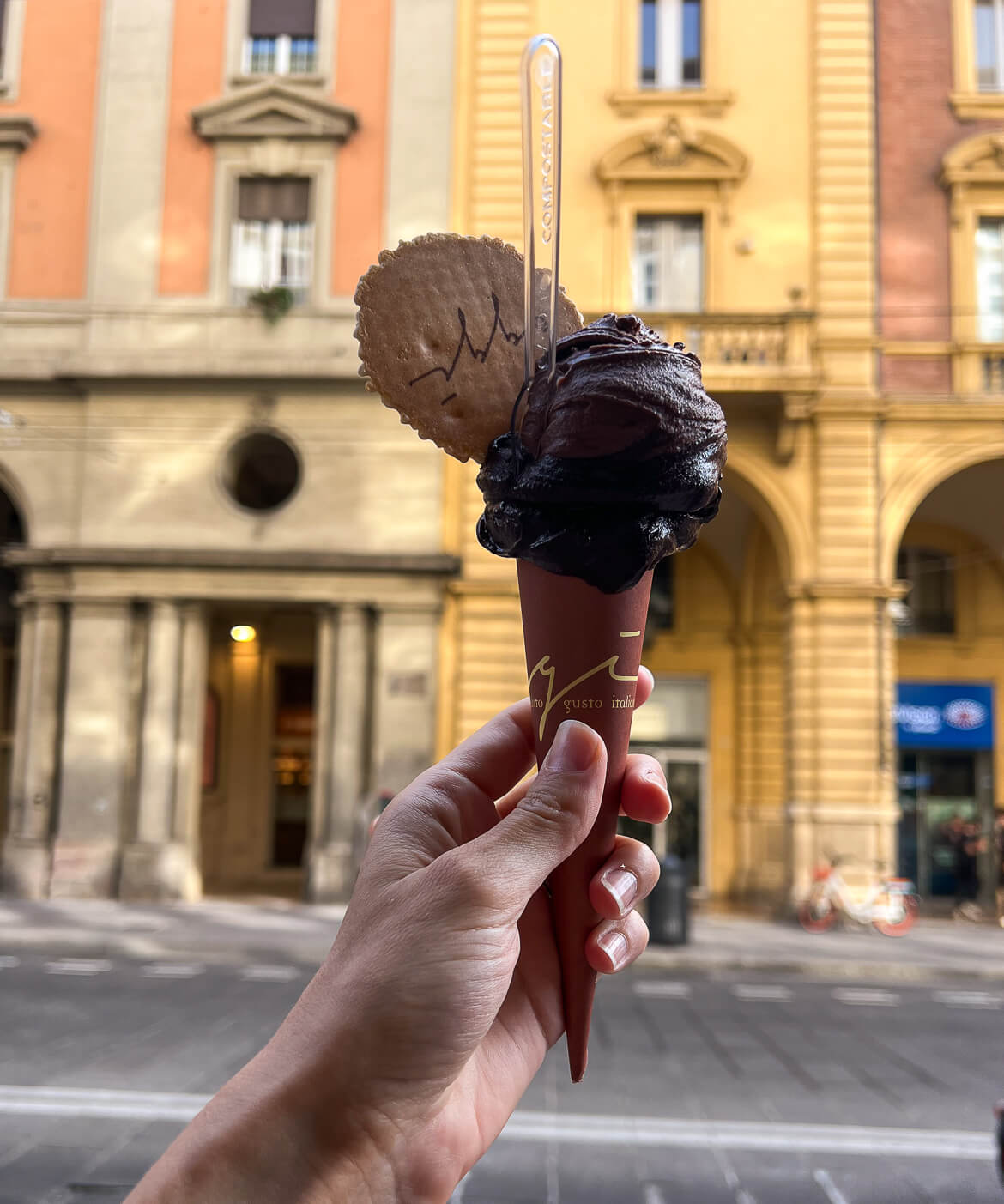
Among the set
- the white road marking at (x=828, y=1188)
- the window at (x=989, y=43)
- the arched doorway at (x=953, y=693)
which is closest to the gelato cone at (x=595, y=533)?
the white road marking at (x=828, y=1188)

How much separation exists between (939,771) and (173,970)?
41.5ft

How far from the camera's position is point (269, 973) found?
36.8 ft

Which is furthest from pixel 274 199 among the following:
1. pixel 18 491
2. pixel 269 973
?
pixel 269 973

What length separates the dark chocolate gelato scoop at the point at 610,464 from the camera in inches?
75.9

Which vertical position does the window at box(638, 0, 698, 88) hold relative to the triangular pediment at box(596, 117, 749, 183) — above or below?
above

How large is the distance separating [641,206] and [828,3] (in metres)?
4.12

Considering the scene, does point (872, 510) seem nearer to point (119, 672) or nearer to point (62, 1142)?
point (119, 672)

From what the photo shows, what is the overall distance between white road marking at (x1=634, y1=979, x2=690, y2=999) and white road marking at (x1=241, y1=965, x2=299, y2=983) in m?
3.42

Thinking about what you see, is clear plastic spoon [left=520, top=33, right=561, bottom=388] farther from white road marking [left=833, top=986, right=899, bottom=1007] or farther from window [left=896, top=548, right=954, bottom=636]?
window [left=896, top=548, right=954, bottom=636]

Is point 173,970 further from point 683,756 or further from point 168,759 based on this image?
point 683,756

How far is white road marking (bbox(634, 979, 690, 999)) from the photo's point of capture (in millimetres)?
10445

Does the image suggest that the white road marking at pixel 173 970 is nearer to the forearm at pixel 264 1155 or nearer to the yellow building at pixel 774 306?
the yellow building at pixel 774 306

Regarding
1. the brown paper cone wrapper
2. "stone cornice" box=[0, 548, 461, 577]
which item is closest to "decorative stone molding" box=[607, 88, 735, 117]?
"stone cornice" box=[0, 548, 461, 577]

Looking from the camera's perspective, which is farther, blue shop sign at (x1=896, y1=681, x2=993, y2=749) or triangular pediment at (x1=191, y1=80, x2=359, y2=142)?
blue shop sign at (x1=896, y1=681, x2=993, y2=749)
